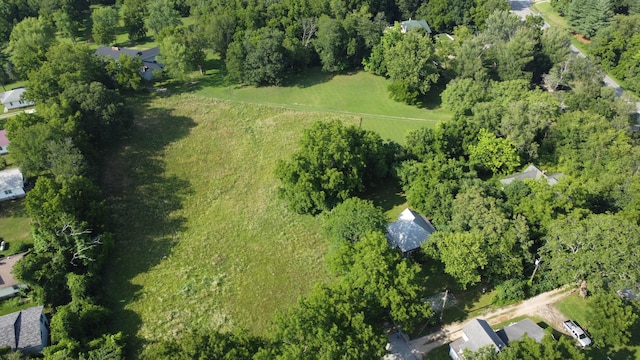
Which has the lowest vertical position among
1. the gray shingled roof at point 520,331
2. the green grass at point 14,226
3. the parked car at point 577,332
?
the parked car at point 577,332

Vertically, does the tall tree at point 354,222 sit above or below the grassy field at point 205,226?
above

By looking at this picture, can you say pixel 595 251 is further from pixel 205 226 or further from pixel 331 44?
pixel 331 44

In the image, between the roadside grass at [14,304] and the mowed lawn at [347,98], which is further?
the mowed lawn at [347,98]

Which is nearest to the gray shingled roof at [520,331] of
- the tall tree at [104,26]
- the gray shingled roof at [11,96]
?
the gray shingled roof at [11,96]

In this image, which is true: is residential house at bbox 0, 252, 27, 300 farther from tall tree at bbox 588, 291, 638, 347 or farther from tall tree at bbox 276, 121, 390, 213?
tall tree at bbox 588, 291, 638, 347

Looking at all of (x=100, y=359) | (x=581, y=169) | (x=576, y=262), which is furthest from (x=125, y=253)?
(x=581, y=169)

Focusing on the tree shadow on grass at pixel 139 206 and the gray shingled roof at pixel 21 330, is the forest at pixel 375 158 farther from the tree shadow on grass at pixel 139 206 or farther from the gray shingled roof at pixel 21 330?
the gray shingled roof at pixel 21 330
